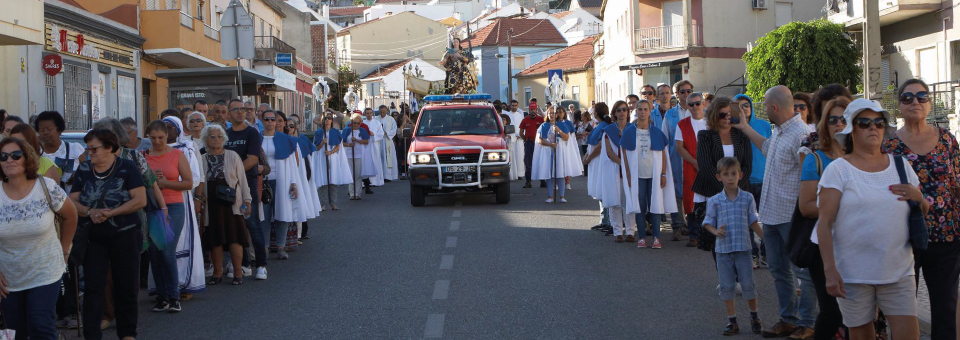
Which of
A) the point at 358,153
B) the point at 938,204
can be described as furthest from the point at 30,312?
the point at 358,153

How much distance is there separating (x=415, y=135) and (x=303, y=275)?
868 centimetres

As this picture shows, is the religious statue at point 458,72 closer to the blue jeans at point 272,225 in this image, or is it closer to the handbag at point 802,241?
the blue jeans at point 272,225

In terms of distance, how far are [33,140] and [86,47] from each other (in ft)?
55.2

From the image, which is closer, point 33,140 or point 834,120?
point 834,120

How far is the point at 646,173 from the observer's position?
473 inches

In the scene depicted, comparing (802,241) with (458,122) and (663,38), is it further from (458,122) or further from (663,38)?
(663,38)

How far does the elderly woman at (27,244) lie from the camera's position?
237 inches

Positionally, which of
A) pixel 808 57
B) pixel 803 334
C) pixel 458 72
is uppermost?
pixel 808 57

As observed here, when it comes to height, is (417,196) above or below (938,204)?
below

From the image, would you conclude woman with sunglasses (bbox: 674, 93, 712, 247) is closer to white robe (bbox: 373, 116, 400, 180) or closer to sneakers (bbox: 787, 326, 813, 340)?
sneakers (bbox: 787, 326, 813, 340)

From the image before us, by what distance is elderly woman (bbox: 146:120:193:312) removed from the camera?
8539mm

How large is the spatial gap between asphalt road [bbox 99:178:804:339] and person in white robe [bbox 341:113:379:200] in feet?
19.6

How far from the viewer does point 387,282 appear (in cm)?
982

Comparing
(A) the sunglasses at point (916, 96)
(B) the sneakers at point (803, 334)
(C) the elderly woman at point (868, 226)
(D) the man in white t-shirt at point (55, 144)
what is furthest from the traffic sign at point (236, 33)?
(C) the elderly woman at point (868, 226)
